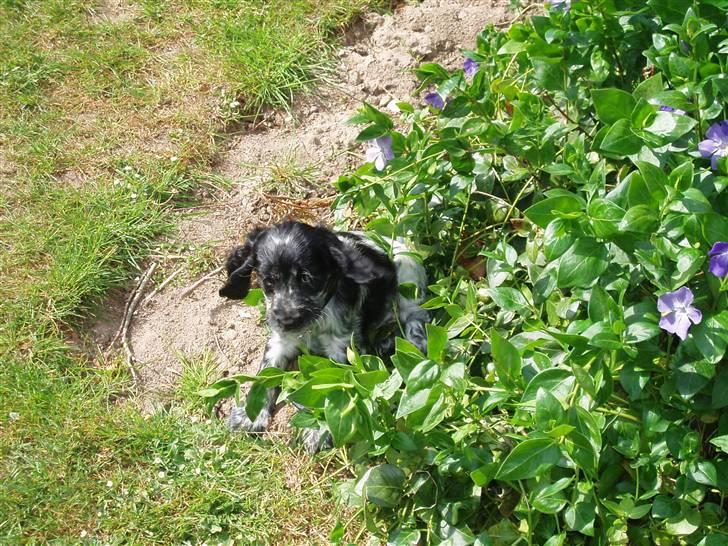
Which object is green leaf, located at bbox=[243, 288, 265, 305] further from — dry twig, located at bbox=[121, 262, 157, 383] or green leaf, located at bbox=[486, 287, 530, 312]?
green leaf, located at bbox=[486, 287, 530, 312]

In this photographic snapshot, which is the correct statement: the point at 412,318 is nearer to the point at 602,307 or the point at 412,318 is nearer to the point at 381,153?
the point at 381,153

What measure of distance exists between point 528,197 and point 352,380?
1.68 m

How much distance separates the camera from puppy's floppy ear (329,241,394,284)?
4.13 meters

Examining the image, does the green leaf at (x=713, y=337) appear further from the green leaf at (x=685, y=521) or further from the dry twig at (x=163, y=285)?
the dry twig at (x=163, y=285)

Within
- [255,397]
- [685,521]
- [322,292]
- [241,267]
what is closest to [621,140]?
[685,521]

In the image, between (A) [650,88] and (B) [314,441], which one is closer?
(A) [650,88]

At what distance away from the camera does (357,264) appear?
4.14 m

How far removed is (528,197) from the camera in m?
4.26

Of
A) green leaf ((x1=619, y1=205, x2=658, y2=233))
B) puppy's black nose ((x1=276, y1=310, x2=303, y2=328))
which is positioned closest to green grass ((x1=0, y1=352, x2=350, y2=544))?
puppy's black nose ((x1=276, y1=310, x2=303, y2=328))

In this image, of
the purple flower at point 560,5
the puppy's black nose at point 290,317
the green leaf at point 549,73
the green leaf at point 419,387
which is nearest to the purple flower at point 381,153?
the green leaf at point 549,73

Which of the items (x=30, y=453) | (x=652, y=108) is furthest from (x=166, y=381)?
(x=652, y=108)

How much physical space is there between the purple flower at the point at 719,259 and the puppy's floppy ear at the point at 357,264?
1793 mm

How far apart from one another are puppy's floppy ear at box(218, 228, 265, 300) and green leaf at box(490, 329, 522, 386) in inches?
61.6

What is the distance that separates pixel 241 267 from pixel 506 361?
1665mm
